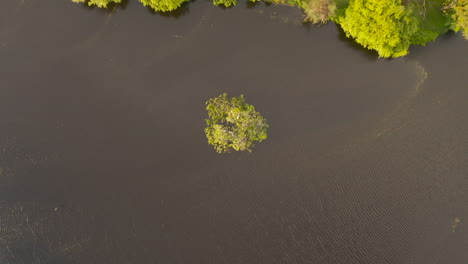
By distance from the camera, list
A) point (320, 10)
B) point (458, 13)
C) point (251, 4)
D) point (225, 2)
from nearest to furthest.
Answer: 1. point (458, 13)
2. point (320, 10)
3. point (225, 2)
4. point (251, 4)

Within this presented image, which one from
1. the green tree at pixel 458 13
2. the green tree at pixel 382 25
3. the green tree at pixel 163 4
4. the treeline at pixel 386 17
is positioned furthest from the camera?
the green tree at pixel 163 4

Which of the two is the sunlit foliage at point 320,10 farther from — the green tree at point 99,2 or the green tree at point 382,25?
the green tree at point 99,2

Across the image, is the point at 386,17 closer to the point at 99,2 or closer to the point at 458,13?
the point at 458,13

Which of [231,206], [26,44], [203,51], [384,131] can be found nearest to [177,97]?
[203,51]

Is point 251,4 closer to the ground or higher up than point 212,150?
higher up

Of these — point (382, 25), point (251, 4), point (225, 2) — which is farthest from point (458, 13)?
point (225, 2)

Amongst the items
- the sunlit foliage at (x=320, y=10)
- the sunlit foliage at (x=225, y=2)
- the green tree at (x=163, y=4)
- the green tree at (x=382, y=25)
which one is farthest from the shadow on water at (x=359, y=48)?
the green tree at (x=163, y=4)

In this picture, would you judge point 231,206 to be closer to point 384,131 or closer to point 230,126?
point 230,126

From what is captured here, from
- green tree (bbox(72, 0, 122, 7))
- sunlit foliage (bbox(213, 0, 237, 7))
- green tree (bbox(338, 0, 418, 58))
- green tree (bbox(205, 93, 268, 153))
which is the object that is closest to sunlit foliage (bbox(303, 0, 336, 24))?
green tree (bbox(338, 0, 418, 58))

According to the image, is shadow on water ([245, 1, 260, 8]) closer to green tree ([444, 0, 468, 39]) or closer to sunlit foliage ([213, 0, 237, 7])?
sunlit foliage ([213, 0, 237, 7])
